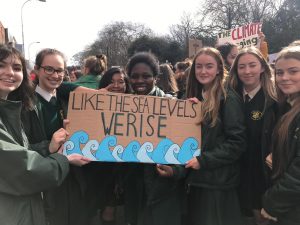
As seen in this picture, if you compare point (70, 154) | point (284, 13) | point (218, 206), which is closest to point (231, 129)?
point (218, 206)

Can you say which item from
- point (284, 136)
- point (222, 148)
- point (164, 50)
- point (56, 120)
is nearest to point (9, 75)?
point (56, 120)

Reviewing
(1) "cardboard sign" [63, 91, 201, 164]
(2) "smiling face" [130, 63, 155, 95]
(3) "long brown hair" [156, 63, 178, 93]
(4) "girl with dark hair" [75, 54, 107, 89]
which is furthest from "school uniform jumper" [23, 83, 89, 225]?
(3) "long brown hair" [156, 63, 178, 93]

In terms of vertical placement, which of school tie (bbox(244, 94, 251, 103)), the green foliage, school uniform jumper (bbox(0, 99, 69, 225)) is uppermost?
the green foliage

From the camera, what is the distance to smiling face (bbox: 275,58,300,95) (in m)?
2.64

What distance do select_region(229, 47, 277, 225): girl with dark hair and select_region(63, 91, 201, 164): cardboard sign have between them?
63cm

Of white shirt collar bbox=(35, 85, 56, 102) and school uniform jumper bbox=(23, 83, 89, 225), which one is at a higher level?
white shirt collar bbox=(35, 85, 56, 102)

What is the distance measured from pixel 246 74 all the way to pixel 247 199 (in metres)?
1.22

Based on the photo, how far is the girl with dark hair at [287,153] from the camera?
2402 mm

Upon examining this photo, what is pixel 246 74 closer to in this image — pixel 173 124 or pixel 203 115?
pixel 203 115

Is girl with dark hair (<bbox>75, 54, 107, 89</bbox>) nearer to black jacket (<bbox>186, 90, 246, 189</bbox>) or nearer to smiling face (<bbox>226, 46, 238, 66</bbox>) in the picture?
smiling face (<bbox>226, 46, 238, 66</bbox>)

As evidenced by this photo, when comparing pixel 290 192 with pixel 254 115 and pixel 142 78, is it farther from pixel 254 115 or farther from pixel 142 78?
pixel 142 78

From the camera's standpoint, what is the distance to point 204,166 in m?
2.88

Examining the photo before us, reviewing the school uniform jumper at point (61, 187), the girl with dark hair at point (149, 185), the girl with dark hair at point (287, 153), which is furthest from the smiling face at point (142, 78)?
the girl with dark hair at point (287, 153)

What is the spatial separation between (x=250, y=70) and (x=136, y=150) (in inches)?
55.7
